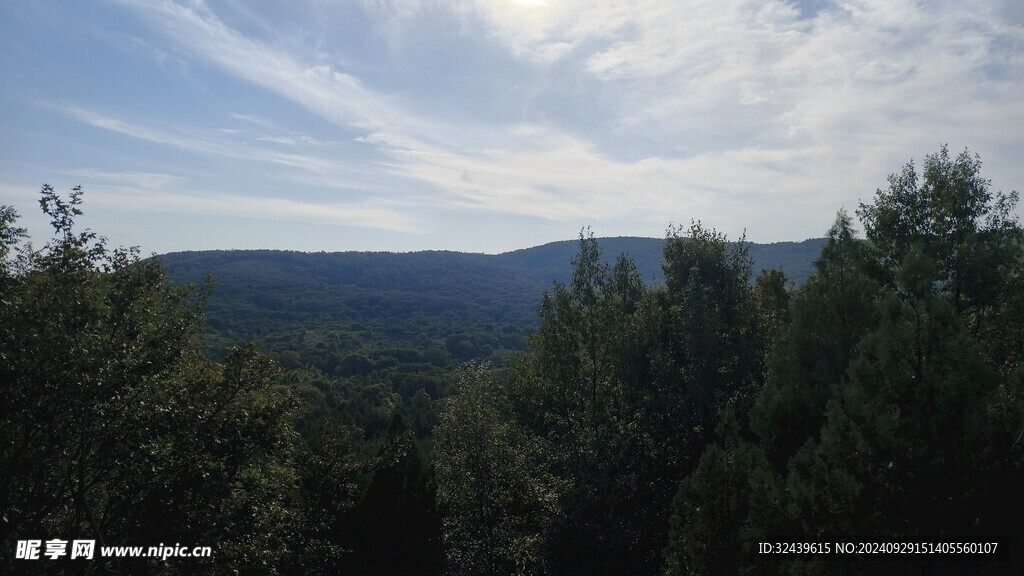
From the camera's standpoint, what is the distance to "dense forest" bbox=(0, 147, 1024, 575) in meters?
7.82

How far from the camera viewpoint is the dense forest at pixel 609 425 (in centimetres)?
782

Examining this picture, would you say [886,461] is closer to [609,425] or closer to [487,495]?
[609,425]

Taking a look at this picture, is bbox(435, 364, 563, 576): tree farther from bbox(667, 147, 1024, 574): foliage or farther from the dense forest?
bbox(667, 147, 1024, 574): foliage

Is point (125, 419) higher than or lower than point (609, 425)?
higher

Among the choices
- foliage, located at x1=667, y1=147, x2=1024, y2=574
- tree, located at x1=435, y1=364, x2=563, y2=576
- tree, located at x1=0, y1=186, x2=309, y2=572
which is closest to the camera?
foliage, located at x1=667, y1=147, x2=1024, y2=574

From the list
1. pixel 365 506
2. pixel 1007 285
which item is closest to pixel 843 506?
pixel 1007 285

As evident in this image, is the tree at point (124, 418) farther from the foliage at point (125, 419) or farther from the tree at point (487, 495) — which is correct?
the tree at point (487, 495)

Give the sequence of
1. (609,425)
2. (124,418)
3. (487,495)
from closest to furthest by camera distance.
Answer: (124,418) < (487,495) < (609,425)

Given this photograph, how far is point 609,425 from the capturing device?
1847 centimetres

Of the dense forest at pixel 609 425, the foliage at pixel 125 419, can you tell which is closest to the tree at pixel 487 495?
the dense forest at pixel 609 425

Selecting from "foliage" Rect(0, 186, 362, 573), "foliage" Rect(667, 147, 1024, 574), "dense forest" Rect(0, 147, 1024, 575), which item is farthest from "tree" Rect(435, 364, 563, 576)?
"foliage" Rect(667, 147, 1024, 574)

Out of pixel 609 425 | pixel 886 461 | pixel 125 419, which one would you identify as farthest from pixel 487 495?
pixel 886 461

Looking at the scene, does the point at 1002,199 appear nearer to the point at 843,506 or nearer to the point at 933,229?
the point at 933,229

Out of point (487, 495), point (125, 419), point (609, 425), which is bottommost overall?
point (487, 495)
